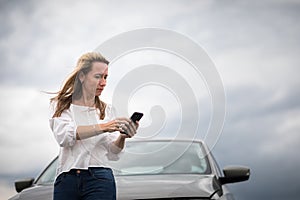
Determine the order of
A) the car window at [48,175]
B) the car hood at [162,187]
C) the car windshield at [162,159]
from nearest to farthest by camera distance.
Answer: the car hood at [162,187] < the car windshield at [162,159] < the car window at [48,175]

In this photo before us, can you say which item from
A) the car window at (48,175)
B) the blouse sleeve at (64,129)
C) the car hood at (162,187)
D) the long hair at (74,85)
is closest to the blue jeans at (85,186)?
the blouse sleeve at (64,129)

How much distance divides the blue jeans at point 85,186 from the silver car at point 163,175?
821 mm

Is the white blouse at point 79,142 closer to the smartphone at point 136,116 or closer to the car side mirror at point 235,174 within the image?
the smartphone at point 136,116

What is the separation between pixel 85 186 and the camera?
2439mm

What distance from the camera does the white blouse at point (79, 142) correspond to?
2434 millimetres

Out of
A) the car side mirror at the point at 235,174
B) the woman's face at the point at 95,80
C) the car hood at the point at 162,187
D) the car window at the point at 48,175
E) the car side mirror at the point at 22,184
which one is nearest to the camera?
the woman's face at the point at 95,80

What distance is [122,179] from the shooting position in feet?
12.2

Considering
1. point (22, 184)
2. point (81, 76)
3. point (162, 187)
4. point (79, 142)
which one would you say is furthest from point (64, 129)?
point (22, 184)

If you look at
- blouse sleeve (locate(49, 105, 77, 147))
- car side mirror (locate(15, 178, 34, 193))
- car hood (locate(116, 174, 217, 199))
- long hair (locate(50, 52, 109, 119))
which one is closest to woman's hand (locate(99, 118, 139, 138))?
blouse sleeve (locate(49, 105, 77, 147))

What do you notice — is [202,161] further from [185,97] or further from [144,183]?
[185,97]

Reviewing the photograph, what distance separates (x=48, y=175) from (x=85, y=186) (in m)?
2.37

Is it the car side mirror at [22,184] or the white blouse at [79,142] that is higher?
the car side mirror at [22,184]

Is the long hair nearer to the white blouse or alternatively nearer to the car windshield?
the white blouse

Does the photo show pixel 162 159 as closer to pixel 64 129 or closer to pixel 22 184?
pixel 22 184
